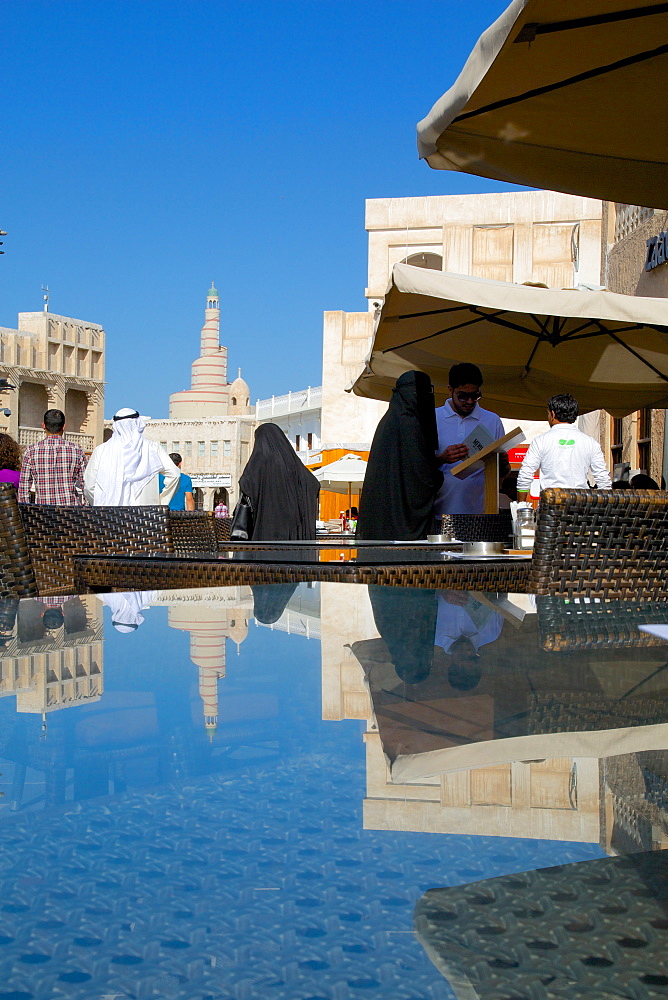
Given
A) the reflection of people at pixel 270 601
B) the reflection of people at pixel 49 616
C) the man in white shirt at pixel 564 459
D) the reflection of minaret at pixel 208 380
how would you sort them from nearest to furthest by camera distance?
the reflection of people at pixel 49 616 < the reflection of people at pixel 270 601 < the man in white shirt at pixel 564 459 < the reflection of minaret at pixel 208 380

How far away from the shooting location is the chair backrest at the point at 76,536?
3.59m

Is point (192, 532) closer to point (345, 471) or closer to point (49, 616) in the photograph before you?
point (49, 616)

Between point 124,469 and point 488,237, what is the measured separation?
2257 centimetres

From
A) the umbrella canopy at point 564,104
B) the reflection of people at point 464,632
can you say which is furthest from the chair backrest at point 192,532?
the reflection of people at point 464,632

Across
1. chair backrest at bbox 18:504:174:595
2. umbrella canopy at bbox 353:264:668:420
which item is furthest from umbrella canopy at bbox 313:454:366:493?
chair backrest at bbox 18:504:174:595

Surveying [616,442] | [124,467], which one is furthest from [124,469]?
[616,442]

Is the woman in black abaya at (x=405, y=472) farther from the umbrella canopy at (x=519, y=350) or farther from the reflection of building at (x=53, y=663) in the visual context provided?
the reflection of building at (x=53, y=663)

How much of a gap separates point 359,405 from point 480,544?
88.0ft

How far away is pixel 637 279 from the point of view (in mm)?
11758

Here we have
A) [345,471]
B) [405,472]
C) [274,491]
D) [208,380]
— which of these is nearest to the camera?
[405,472]

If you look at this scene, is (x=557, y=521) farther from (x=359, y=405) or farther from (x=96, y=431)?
(x=96, y=431)

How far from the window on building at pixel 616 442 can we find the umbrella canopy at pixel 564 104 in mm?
8911

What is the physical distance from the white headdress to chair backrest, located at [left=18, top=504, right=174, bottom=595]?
2.50 m

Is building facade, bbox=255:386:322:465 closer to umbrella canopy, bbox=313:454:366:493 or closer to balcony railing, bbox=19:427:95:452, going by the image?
balcony railing, bbox=19:427:95:452
